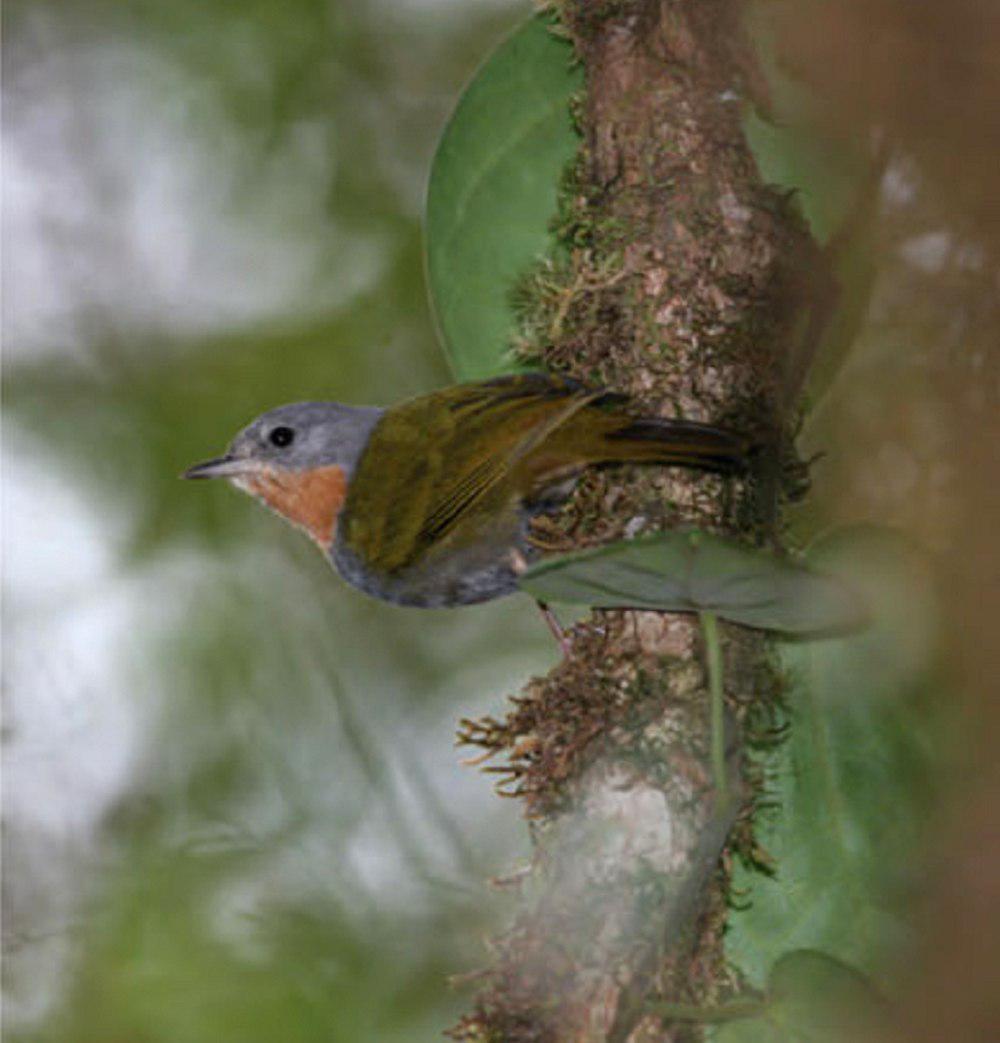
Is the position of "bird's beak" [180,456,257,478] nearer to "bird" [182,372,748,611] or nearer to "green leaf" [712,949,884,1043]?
"bird" [182,372,748,611]

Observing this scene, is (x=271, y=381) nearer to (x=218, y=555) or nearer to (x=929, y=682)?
(x=218, y=555)

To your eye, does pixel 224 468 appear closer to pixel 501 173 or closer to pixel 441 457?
pixel 441 457

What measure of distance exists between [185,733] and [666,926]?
278 centimetres

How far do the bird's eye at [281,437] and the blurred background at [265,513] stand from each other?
924 millimetres

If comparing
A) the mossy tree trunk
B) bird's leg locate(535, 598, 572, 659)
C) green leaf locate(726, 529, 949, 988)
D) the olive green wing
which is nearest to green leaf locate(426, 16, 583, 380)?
the mossy tree trunk

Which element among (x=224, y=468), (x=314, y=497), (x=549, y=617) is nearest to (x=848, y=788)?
(x=549, y=617)

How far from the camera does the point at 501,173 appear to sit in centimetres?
327

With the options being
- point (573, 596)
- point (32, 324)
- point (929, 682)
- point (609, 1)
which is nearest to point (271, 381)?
point (32, 324)

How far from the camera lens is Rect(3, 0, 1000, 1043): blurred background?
5.49 feet

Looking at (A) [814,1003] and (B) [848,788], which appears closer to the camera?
(A) [814,1003]

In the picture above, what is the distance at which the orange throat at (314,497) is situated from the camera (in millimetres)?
4012

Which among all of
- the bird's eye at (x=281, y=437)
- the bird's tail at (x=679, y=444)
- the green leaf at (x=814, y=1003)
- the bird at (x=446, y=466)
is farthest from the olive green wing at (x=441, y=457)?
the green leaf at (x=814, y=1003)

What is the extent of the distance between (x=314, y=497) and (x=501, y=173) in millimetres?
1155

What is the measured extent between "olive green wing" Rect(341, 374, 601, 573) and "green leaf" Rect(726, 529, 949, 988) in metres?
0.77
